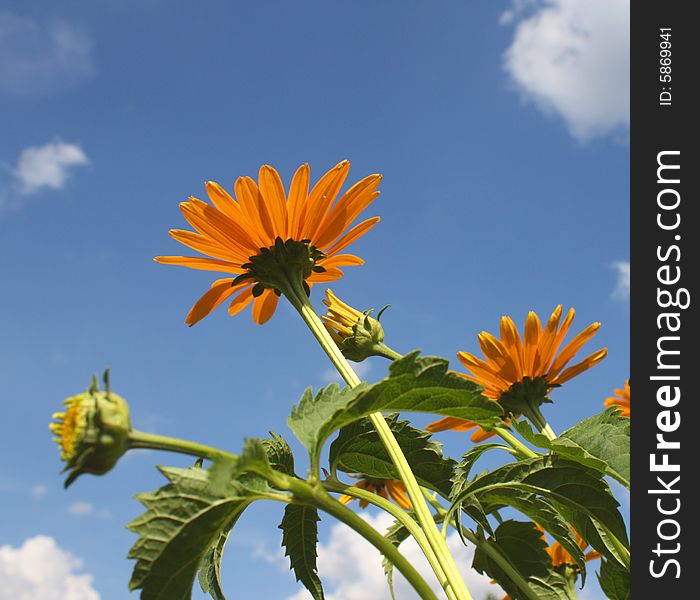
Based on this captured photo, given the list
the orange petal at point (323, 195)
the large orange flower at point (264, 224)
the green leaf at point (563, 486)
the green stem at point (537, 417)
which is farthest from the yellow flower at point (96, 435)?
the green stem at point (537, 417)

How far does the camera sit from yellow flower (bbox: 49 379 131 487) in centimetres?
100

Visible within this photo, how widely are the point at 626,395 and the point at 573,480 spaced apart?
145 centimetres

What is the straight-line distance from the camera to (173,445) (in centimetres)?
106

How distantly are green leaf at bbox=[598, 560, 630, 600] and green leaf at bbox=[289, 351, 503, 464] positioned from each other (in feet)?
2.18

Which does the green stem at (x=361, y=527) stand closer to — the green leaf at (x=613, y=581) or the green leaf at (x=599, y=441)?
the green leaf at (x=599, y=441)

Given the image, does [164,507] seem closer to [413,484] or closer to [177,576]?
[177,576]

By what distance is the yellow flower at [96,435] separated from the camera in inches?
39.4

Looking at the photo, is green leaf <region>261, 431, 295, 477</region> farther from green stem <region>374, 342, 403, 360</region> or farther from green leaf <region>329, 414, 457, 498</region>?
green stem <region>374, 342, 403, 360</region>

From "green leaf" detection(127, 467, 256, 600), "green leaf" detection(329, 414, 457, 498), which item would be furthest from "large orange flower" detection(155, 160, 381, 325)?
"green leaf" detection(127, 467, 256, 600)

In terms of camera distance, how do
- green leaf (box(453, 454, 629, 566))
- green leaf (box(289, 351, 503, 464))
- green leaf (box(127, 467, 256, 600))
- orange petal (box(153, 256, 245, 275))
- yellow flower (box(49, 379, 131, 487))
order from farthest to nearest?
orange petal (box(153, 256, 245, 275))
green leaf (box(453, 454, 629, 566))
green leaf (box(289, 351, 503, 464))
green leaf (box(127, 467, 256, 600))
yellow flower (box(49, 379, 131, 487))

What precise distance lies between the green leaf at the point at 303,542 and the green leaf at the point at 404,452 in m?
0.14

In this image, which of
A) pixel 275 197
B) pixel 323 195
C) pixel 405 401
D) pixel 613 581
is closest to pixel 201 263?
pixel 275 197

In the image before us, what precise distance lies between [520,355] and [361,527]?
4.98ft
